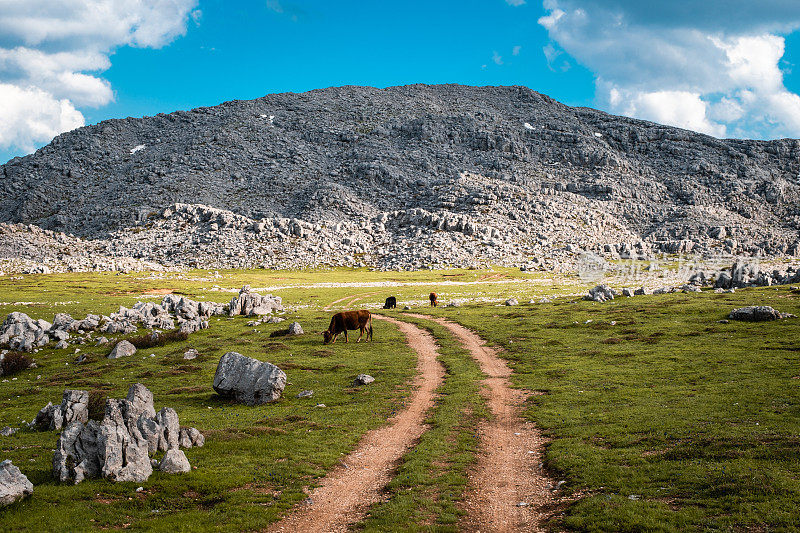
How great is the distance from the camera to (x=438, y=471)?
19.2 meters

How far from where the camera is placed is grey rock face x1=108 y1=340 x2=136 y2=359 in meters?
42.8

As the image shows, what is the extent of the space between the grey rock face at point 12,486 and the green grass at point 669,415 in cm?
1727

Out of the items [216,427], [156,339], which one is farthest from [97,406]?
[156,339]

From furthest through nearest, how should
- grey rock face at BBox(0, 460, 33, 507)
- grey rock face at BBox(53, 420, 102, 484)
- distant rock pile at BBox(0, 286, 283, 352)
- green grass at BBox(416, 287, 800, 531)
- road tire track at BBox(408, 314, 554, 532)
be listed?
distant rock pile at BBox(0, 286, 283, 352) < grey rock face at BBox(53, 420, 102, 484) < road tire track at BBox(408, 314, 554, 532) < green grass at BBox(416, 287, 800, 531) < grey rock face at BBox(0, 460, 33, 507)

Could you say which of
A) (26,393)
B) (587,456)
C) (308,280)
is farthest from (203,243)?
(587,456)

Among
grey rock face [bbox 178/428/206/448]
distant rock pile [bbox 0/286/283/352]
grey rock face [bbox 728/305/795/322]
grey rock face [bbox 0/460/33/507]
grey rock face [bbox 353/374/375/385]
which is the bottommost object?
grey rock face [bbox 353/374/375/385]

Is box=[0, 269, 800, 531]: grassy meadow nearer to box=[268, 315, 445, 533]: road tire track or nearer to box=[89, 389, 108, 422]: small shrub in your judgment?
box=[268, 315, 445, 533]: road tire track

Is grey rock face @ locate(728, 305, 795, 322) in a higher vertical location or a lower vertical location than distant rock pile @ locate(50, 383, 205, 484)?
higher

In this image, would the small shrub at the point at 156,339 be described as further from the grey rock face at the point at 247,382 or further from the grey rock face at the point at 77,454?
the grey rock face at the point at 77,454

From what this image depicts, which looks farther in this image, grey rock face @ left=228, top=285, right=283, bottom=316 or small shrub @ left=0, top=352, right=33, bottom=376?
grey rock face @ left=228, top=285, right=283, bottom=316

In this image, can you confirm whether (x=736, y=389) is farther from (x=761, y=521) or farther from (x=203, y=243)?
(x=203, y=243)

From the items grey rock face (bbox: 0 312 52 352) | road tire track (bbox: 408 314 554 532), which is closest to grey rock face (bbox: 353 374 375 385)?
road tire track (bbox: 408 314 554 532)

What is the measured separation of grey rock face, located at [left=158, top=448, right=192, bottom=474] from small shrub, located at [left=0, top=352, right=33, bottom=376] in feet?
98.1

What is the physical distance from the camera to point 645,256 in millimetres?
171500
